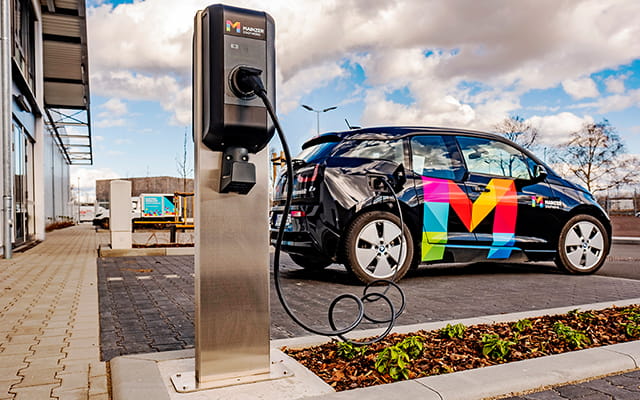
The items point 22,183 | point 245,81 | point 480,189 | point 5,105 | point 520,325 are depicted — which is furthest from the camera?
point 22,183

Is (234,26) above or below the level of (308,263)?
above

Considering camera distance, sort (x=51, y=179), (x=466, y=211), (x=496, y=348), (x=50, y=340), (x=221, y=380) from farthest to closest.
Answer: (x=51, y=179) < (x=466, y=211) < (x=50, y=340) < (x=496, y=348) < (x=221, y=380)

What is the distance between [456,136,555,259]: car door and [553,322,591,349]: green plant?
10.3ft

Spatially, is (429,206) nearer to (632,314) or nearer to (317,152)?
(317,152)

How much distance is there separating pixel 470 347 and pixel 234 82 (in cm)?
192

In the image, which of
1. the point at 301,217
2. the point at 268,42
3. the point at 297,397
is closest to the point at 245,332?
the point at 297,397

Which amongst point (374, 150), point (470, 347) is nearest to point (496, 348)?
point (470, 347)

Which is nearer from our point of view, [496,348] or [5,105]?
[496,348]

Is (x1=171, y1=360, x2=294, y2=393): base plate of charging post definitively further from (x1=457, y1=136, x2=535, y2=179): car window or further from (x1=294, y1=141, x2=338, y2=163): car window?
(x1=457, y1=136, x2=535, y2=179): car window

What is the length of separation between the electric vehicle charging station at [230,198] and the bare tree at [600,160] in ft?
130

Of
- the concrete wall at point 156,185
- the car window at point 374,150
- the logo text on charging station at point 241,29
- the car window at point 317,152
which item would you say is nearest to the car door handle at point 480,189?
the car window at point 374,150

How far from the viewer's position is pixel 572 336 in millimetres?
3025

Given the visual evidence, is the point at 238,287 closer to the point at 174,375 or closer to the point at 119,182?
the point at 174,375

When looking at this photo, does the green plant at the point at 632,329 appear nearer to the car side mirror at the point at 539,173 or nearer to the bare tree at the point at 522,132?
the car side mirror at the point at 539,173
